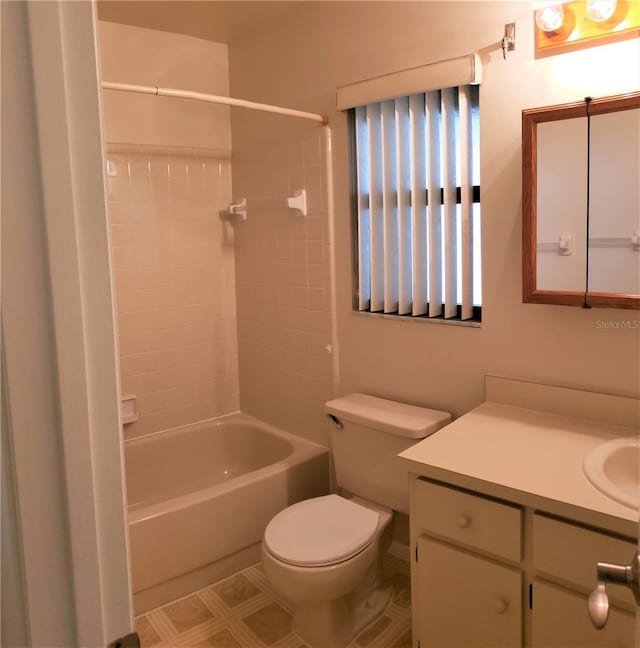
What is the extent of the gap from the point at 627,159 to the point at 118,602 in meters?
1.74

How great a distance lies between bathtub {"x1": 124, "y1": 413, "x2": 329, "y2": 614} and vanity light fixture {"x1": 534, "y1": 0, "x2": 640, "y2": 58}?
192 cm

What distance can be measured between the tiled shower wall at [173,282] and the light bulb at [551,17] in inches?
73.8

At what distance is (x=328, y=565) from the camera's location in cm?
195

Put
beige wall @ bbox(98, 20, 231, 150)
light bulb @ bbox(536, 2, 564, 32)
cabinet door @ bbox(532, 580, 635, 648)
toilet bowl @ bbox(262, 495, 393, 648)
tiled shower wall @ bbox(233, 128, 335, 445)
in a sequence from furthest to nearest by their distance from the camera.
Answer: beige wall @ bbox(98, 20, 231, 150), tiled shower wall @ bbox(233, 128, 335, 445), toilet bowl @ bbox(262, 495, 393, 648), light bulb @ bbox(536, 2, 564, 32), cabinet door @ bbox(532, 580, 635, 648)

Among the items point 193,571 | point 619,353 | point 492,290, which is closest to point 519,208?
point 492,290

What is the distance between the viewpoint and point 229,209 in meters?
3.20

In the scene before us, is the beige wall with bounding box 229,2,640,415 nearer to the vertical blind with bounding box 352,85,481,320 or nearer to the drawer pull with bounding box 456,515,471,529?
the vertical blind with bounding box 352,85,481,320

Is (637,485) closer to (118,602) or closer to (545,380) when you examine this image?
(545,380)

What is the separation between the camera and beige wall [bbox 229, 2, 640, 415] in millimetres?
1869

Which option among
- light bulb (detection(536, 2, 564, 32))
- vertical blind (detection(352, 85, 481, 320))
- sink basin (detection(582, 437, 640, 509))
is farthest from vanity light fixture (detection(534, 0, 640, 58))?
sink basin (detection(582, 437, 640, 509))

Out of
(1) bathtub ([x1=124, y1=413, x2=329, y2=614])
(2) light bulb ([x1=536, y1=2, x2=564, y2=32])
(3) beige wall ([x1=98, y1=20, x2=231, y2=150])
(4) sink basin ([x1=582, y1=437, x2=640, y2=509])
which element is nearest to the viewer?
(4) sink basin ([x1=582, y1=437, x2=640, y2=509])

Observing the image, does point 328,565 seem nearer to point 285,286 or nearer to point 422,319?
point 422,319

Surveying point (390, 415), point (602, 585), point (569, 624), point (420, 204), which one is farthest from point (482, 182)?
point (602, 585)

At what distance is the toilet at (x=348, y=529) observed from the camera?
6.46 feet
